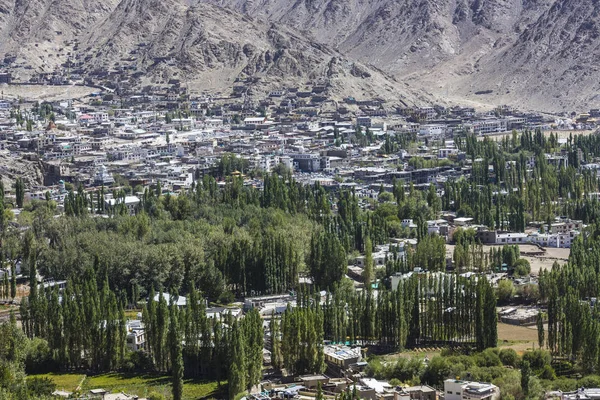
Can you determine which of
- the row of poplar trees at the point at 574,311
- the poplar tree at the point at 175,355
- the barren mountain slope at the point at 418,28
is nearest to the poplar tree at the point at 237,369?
the poplar tree at the point at 175,355

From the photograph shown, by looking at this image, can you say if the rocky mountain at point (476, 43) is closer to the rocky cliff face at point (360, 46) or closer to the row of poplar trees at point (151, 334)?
the rocky cliff face at point (360, 46)

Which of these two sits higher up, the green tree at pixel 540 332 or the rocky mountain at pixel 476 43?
the rocky mountain at pixel 476 43

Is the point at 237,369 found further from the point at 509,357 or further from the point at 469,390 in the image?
the point at 509,357

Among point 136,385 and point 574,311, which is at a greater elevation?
point 574,311

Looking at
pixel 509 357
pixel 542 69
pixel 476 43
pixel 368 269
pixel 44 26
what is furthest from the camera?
pixel 476 43

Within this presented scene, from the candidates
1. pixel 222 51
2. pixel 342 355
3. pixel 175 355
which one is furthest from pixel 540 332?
pixel 222 51

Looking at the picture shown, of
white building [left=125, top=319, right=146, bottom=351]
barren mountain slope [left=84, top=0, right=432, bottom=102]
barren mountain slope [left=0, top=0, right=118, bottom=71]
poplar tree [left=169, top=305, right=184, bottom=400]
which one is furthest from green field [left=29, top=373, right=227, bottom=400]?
barren mountain slope [left=0, top=0, right=118, bottom=71]
